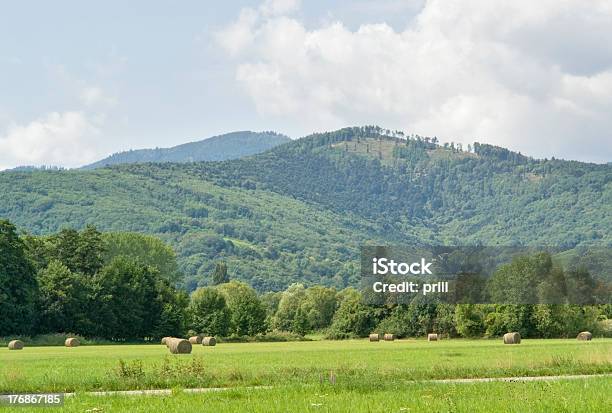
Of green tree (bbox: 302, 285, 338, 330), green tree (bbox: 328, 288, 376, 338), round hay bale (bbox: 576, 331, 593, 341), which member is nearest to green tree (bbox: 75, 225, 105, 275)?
green tree (bbox: 328, 288, 376, 338)

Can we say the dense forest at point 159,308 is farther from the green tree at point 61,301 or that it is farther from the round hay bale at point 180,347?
the round hay bale at point 180,347

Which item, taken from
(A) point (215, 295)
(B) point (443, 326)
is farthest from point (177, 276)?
(B) point (443, 326)

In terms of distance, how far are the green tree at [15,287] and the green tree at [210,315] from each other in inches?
1043

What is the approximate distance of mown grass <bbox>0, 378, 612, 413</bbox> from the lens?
20.7 metres

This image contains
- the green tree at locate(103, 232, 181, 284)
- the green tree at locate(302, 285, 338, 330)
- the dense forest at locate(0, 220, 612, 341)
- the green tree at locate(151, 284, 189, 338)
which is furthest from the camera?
the green tree at locate(103, 232, 181, 284)

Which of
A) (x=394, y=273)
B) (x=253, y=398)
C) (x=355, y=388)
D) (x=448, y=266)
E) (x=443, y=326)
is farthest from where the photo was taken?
(x=394, y=273)

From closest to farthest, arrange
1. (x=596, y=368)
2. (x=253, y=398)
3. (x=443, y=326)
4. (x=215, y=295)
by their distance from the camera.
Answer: (x=253, y=398), (x=596, y=368), (x=443, y=326), (x=215, y=295)

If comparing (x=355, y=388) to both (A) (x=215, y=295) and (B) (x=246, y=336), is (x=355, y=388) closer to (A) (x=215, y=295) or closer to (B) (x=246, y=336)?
(B) (x=246, y=336)

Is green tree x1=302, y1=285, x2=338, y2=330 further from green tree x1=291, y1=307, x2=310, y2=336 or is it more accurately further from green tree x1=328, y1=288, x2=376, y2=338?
green tree x1=328, y1=288, x2=376, y2=338

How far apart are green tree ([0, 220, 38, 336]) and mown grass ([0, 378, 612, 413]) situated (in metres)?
58.6

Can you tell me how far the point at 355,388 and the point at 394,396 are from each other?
84.9 inches

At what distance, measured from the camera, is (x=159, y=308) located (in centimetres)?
9575

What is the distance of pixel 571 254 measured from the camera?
274ft

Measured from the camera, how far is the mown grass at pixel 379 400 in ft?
67.9
